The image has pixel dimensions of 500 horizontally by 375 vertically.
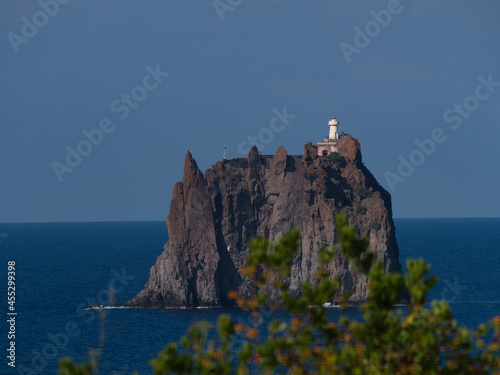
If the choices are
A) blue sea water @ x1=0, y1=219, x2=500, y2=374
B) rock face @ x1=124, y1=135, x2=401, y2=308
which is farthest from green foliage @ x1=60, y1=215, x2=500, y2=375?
rock face @ x1=124, y1=135, x2=401, y2=308

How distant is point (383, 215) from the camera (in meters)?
94.4

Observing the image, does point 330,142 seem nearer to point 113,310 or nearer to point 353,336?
point 113,310

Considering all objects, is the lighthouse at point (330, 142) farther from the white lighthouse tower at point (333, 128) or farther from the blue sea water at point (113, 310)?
the blue sea water at point (113, 310)

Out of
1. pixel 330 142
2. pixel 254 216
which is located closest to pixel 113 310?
pixel 254 216

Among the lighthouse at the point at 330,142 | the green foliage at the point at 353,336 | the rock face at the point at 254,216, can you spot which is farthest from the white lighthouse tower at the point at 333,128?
the green foliage at the point at 353,336

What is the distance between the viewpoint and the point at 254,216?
3927 inches

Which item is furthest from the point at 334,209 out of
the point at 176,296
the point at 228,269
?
the point at 176,296

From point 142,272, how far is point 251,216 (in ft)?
127

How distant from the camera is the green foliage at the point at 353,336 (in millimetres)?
16984

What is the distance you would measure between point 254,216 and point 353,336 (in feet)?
270

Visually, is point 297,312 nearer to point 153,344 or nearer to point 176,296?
point 153,344

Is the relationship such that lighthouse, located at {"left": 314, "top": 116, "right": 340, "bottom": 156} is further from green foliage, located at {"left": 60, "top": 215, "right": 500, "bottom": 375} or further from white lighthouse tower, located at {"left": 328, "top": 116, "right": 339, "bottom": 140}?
green foliage, located at {"left": 60, "top": 215, "right": 500, "bottom": 375}

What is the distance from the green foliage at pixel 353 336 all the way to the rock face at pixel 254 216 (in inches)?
2761

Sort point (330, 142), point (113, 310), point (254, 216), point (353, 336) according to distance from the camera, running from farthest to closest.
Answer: point (330, 142) < point (254, 216) < point (113, 310) < point (353, 336)
